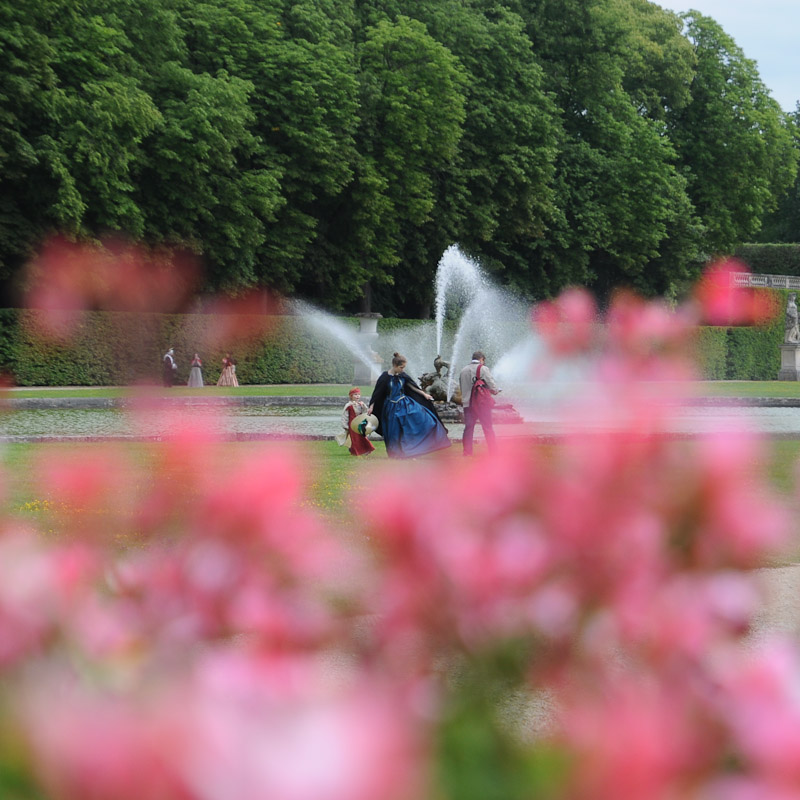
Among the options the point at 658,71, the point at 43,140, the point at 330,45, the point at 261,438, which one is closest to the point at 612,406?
the point at 261,438

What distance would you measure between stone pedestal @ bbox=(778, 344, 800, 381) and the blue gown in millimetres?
38859

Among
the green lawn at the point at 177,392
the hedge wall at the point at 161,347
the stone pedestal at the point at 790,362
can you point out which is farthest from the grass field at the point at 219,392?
the stone pedestal at the point at 790,362

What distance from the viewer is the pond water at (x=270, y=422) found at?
19578 millimetres

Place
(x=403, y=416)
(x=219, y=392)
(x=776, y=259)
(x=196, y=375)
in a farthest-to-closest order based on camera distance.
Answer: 1. (x=776, y=259)
2. (x=196, y=375)
3. (x=219, y=392)
4. (x=403, y=416)

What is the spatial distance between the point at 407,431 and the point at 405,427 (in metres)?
0.06

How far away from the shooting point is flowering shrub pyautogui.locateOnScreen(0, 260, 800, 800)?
0.96 meters

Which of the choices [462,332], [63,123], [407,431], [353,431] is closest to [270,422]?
[353,431]

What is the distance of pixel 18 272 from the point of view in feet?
116

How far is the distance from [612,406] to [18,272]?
113 ft

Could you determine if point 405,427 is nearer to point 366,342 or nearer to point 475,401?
point 475,401

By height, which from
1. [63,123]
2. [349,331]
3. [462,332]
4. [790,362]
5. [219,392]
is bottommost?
[790,362]

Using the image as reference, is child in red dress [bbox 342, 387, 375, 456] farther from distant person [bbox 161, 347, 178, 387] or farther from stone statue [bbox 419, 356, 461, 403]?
distant person [bbox 161, 347, 178, 387]

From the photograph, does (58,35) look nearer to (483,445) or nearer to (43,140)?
(43,140)

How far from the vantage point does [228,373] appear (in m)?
39.5
